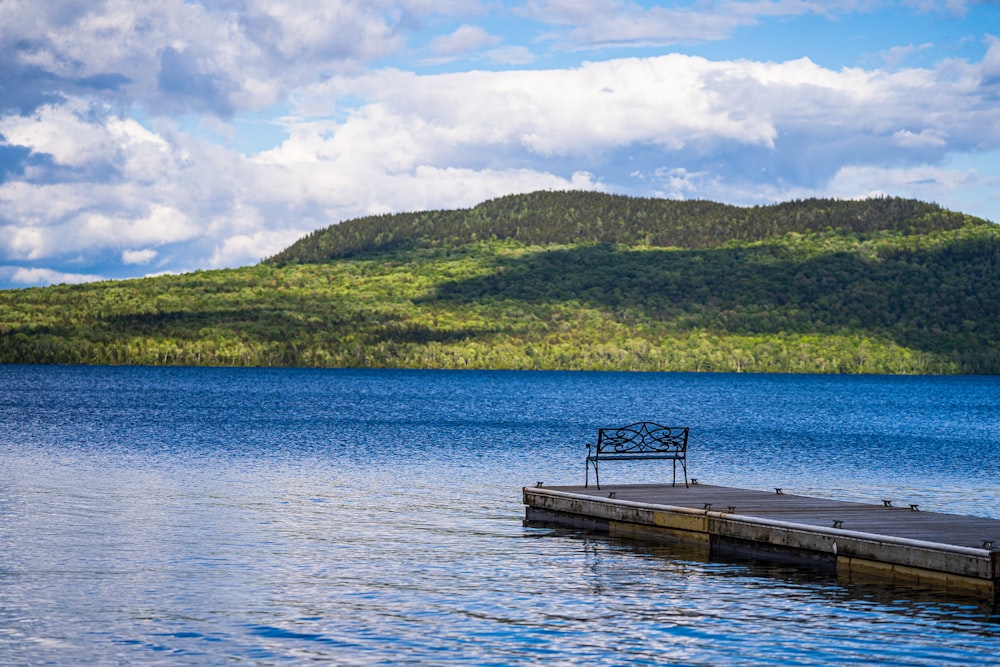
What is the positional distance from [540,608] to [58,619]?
712 cm

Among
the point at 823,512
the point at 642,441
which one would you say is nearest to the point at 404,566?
the point at 642,441

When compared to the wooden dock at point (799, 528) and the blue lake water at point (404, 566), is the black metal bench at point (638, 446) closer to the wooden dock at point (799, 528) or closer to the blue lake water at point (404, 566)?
the wooden dock at point (799, 528)

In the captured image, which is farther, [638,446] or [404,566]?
[638,446]

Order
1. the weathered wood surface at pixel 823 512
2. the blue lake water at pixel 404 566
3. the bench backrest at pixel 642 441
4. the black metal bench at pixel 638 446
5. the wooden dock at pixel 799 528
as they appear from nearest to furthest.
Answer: the blue lake water at pixel 404 566 < the wooden dock at pixel 799 528 < the weathered wood surface at pixel 823 512 < the black metal bench at pixel 638 446 < the bench backrest at pixel 642 441

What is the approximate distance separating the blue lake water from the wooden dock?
2.05 ft

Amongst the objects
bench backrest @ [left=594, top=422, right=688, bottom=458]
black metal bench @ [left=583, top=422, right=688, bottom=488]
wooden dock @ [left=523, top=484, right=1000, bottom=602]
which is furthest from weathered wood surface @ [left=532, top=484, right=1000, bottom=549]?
bench backrest @ [left=594, top=422, right=688, bottom=458]

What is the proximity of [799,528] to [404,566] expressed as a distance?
24.3 ft

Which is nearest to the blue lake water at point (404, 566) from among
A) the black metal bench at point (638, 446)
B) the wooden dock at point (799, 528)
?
the wooden dock at point (799, 528)

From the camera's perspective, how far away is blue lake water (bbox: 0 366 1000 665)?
55.0 ft

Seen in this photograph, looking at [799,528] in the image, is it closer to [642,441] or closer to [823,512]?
[823,512]

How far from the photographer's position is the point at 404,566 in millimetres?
22641

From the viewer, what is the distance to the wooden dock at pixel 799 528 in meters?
20.6

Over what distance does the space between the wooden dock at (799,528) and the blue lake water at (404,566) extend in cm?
62

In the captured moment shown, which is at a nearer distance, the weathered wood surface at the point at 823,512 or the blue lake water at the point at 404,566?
the blue lake water at the point at 404,566
